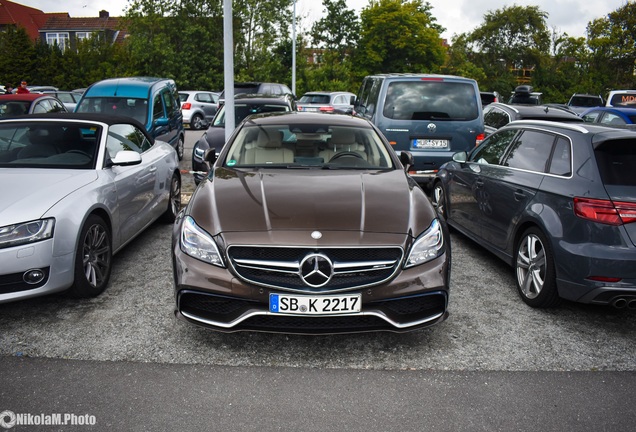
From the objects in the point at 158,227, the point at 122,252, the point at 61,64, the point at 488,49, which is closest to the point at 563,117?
the point at 158,227

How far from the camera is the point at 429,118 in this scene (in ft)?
30.4

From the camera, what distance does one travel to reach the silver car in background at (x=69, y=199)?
425 centimetres

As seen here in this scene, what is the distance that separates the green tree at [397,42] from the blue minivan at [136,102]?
4708 cm

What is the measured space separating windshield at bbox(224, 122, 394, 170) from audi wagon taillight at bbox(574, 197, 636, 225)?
1.65 m

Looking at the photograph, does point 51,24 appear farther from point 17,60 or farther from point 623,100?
point 623,100

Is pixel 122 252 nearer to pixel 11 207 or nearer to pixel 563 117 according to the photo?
pixel 11 207

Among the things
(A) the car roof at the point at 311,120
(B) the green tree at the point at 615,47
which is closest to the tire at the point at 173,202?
(A) the car roof at the point at 311,120

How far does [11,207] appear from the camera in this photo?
4320 millimetres

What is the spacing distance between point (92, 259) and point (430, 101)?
240 inches

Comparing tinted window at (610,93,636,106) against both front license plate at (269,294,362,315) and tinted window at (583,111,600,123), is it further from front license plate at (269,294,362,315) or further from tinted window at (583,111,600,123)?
front license plate at (269,294,362,315)

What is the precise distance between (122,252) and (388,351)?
3.60m

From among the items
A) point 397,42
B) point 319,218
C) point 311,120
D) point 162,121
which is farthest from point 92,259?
point 397,42

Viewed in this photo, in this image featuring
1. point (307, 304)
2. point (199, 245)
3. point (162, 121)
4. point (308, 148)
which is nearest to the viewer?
point (307, 304)

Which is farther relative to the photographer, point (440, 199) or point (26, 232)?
point (440, 199)
